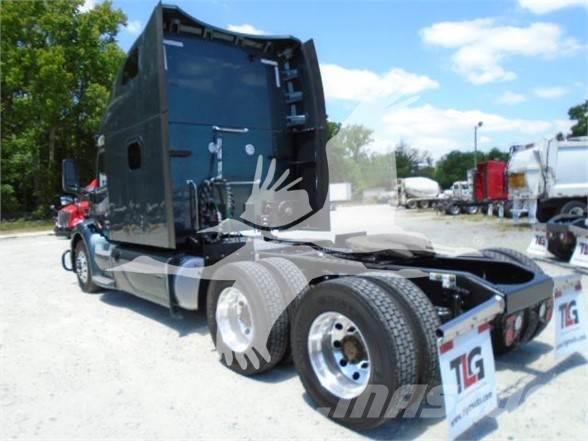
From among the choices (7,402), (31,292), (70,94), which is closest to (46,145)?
(70,94)

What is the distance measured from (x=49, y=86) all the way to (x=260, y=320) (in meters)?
22.7

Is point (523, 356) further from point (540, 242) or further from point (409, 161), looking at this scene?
point (540, 242)

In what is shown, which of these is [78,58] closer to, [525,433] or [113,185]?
[113,185]

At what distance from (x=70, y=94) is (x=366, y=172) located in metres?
23.8

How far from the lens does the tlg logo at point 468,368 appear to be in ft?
8.61

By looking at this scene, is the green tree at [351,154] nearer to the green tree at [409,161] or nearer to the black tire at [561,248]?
the green tree at [409,161]

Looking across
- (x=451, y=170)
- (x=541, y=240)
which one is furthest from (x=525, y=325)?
(x=451, y=170)

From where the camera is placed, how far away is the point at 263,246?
471 centimetres

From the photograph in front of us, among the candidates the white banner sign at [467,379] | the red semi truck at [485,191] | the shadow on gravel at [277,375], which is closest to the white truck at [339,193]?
the shadow on gravel at [277,375]

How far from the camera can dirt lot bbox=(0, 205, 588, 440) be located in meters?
3.01

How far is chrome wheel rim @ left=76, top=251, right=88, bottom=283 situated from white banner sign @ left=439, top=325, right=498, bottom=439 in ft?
19.1

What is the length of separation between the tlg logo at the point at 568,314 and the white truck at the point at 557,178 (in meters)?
13.7

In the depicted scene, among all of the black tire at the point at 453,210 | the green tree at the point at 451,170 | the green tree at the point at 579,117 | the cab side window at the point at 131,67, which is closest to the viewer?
the cab side window at the point at 131,67

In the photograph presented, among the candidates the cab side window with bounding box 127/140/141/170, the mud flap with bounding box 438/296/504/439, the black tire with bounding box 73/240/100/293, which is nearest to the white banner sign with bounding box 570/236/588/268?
the mud flap with bounding box 438/296/504/439
